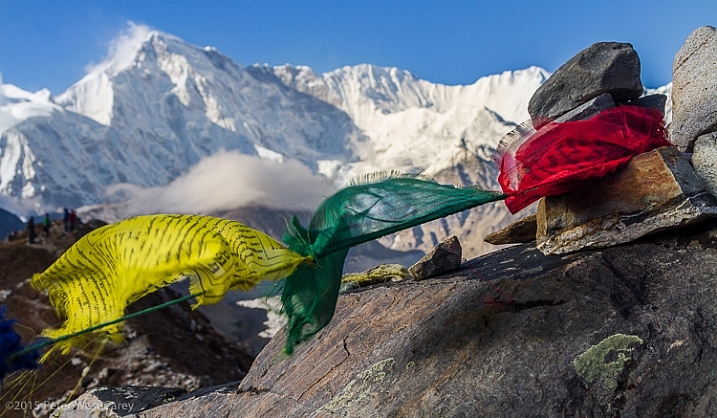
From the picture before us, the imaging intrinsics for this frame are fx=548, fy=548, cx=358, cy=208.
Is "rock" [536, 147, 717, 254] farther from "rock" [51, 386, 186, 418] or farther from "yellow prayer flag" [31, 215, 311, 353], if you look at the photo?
"rock" [51, 386, 186, 418]

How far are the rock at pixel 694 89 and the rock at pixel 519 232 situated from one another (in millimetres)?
1657

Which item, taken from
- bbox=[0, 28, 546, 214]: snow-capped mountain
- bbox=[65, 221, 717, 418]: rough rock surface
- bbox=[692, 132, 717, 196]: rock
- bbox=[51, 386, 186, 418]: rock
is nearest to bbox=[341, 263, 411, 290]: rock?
bbox=[65, 221, 717, 418]: rough rock surface

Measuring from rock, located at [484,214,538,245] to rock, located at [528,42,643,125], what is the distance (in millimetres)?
1255

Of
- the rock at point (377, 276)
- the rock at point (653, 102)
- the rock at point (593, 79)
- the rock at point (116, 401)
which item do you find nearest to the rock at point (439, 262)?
the rock at point (377, 276)

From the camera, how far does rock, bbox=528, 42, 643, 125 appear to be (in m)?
5.30

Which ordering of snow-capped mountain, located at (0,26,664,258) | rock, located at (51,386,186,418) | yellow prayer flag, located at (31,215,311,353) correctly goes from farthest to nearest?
1. snow-capped mountain, located at (0,26,664,258)
2. rock, located at (51,386,186,418)
3. yellow prayer flag, located at (31,215,311,353)

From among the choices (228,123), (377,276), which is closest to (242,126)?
(228,123)

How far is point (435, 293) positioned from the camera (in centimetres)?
502

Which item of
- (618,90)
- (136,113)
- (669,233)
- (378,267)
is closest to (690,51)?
(618,90)

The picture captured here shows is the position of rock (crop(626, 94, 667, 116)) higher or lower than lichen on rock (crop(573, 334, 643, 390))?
higher

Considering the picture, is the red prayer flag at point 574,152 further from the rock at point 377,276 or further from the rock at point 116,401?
the rock at point 116,401

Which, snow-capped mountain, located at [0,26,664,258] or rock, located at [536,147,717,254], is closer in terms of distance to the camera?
rock, located at [536,147,717,254]

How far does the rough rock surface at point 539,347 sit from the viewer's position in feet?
12.0

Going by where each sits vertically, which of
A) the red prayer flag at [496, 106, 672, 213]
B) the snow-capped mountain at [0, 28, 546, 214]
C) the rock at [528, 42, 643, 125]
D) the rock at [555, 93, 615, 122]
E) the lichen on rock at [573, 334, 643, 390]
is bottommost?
the lichen on rock at [573, 334, 643, 390]
